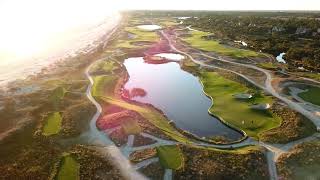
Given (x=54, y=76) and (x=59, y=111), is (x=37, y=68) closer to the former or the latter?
(x=54, y=76)

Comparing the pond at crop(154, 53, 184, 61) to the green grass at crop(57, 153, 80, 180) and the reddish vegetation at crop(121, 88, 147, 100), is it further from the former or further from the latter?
the green grass at crop(57, 153, 80, 180)

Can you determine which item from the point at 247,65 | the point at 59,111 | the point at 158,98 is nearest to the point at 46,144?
the point at 59,111

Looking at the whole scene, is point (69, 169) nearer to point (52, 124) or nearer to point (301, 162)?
point (52, 124)

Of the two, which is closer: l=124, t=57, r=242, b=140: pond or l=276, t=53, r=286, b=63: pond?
l=124, t=57, r=242, b=140: pond

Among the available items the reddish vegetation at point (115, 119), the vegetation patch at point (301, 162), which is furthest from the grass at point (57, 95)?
the vegetation patch at point (301, 162)

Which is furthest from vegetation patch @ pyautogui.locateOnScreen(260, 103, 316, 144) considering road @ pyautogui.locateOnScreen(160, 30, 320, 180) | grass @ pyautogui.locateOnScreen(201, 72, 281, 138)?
grass @ pyautogui.locateOnScreen(201, 72, 281, 138)

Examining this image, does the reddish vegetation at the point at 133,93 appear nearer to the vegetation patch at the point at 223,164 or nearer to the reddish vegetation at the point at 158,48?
the vegetation patch at the point at 223,164

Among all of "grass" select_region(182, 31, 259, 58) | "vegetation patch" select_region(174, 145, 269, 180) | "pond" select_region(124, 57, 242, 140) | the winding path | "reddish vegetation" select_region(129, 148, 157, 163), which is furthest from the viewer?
"grass" select_region(182, 31, 259, 58)
